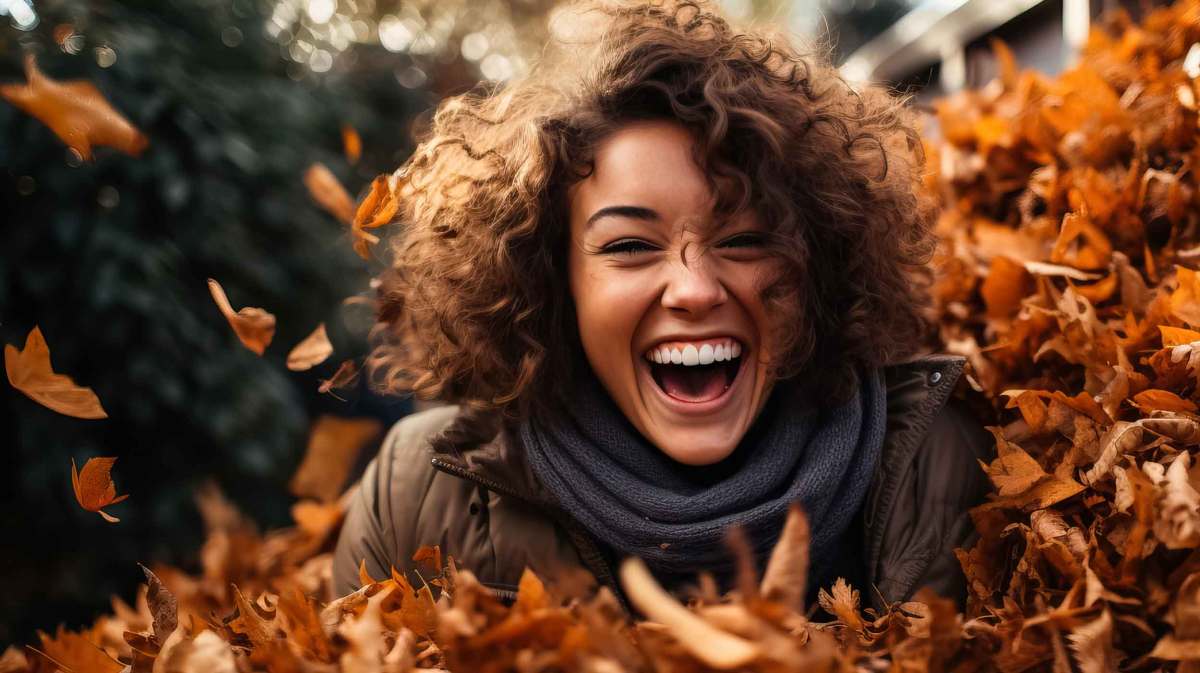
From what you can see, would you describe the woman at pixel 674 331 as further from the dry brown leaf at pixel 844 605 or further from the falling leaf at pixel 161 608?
the falling leaf at pixel 161 608

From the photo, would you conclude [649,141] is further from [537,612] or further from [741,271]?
[537,612]

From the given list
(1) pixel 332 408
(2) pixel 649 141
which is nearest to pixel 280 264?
(1) pixel 332 408

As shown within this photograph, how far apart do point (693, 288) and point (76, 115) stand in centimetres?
138

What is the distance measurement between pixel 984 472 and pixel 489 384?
105 centimetres

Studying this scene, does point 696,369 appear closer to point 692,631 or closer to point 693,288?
point 693,288

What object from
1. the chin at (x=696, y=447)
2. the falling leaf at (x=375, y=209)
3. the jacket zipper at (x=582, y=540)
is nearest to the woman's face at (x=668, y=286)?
the chin at (x=696, y=447)

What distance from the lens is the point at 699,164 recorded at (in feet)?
5.76

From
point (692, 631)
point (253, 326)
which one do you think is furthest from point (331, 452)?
point (692, 631)

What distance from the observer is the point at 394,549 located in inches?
77.8

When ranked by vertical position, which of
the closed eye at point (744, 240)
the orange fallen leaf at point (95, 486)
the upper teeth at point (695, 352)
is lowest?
the orange fallen leaf at point (95, 486)

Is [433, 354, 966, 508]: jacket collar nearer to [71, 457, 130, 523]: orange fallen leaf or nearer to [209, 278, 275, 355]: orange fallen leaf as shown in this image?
[209, 278, 275, 355]: orange fallen leaf

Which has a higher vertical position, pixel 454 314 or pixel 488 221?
pixel 488 221

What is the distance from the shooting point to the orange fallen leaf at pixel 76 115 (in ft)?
6.06

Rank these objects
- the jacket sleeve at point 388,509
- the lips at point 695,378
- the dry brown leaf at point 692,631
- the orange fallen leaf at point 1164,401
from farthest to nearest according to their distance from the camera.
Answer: the jacket sleeve at point 388,509, the lips at point 695,378, the orange fallen leaf at point 1164,401, the dry brown leaf at point 692,631
